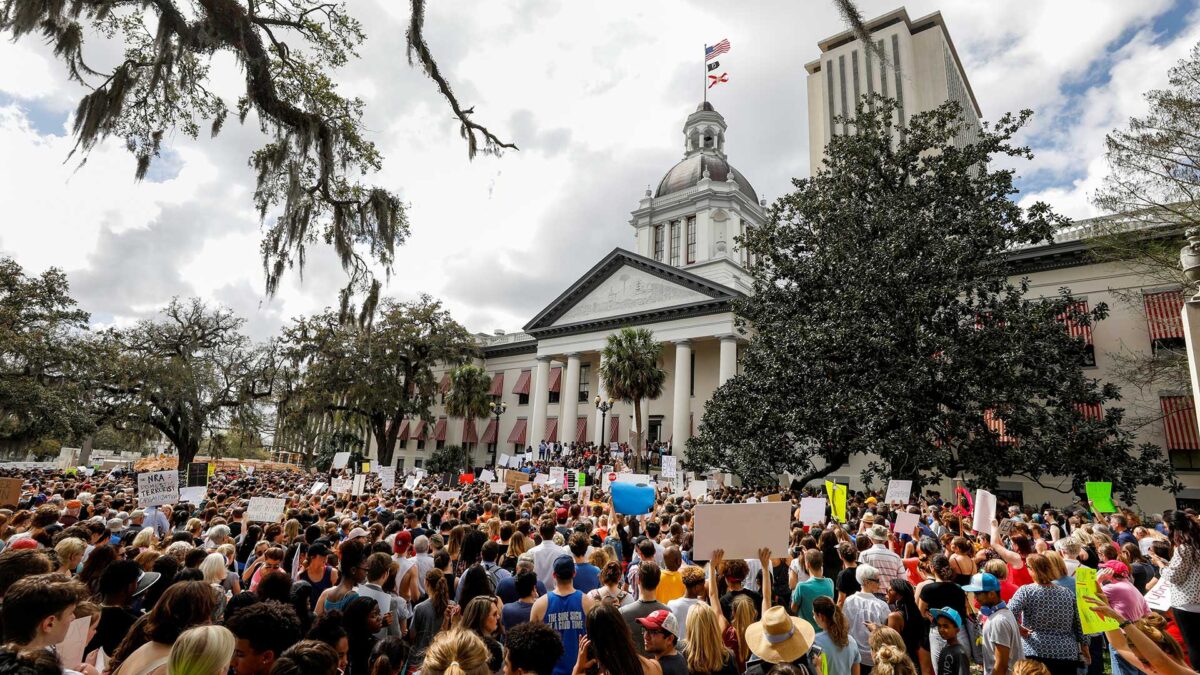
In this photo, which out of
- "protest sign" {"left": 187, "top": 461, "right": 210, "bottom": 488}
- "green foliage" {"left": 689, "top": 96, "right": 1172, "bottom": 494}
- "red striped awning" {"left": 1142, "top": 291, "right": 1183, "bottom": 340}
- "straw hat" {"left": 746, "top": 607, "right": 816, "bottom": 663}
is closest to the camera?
"straw hat" {"left": 746, "top": 607, "right": 816, "bottom": 663}

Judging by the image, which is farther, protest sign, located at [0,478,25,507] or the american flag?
the american flag

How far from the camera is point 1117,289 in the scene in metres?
23.5

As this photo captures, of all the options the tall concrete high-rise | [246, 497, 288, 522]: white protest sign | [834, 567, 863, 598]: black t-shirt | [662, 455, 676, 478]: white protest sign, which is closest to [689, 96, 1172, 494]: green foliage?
[662, 455, 676, 478]: white protest sign

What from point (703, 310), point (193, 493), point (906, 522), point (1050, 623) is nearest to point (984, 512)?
point (906, 522)

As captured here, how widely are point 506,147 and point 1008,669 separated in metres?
6.57

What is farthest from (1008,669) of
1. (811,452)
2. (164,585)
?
(811,452)

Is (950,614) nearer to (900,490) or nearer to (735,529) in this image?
(735,529)

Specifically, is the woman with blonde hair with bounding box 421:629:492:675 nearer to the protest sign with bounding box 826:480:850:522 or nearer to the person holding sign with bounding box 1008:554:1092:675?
the person holding sign with bounding box 1008:554:1092:675

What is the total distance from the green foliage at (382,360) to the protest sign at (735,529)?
35.3 m

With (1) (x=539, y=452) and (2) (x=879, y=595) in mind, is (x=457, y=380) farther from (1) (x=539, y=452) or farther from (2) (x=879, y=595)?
(2) (x=879, y=595)

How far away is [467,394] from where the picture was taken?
4131 cm

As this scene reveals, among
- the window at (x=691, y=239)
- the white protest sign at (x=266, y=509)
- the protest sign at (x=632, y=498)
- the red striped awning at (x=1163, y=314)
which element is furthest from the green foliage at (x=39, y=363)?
the red striped awning at (x=1163, y=314)

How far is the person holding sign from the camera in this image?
4.75 m

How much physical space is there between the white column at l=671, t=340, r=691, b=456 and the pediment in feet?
8.68
